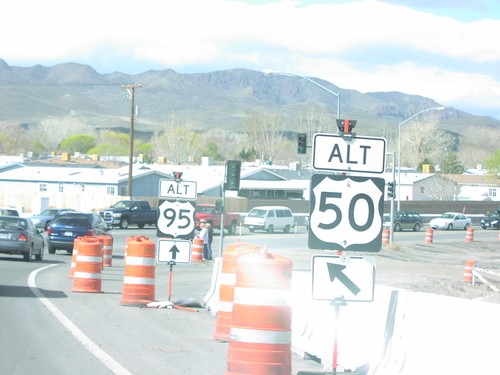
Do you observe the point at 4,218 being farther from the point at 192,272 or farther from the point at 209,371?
the point at 209,371

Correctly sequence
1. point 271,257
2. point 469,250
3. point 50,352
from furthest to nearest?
1. point 469,250
2. point 50,352
3. point 271,257

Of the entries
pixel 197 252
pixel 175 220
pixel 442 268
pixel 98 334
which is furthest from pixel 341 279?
pixel 442 268

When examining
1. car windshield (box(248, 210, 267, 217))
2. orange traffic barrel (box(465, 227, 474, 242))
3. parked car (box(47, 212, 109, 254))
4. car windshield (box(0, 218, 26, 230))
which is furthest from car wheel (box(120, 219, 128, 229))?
car windshield (box(0, 218, 26, 230))

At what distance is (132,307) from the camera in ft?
59.5

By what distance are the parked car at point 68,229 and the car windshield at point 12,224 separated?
5516mm

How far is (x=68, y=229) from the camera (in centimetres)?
3675

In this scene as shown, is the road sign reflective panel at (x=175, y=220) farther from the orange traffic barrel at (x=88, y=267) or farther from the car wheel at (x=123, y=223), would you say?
the car wheel at (x=123, y=223)

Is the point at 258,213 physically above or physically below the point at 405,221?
above

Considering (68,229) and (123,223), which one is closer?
(68,229)

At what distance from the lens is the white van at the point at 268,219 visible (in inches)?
2435

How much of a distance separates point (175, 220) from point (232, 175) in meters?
8.49

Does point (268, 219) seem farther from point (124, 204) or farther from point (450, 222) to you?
point (450, 222)

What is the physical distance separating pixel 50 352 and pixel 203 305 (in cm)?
717

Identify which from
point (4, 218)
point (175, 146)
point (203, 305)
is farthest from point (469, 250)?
point (175, 146)
